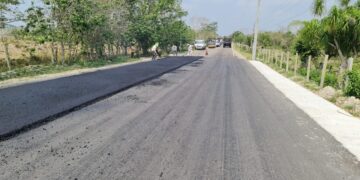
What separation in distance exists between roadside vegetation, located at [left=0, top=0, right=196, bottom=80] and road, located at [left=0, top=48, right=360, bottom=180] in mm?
8250

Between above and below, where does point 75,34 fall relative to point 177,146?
above

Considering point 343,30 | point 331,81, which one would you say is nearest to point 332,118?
point 331,81

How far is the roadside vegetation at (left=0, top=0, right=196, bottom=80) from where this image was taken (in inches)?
608

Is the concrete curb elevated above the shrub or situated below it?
below

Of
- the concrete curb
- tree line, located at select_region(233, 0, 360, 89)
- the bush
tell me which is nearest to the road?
the concrete curb

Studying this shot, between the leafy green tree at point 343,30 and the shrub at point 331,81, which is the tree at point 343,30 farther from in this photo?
the shrub at point 331,81

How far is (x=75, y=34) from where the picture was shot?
18.4 m

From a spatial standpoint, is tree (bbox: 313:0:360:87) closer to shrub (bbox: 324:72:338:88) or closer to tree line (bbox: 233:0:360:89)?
tree line (bbox: 233:0:360:89)

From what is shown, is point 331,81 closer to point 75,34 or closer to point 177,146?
point 177,146

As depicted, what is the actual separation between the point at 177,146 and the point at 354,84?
7343 mm

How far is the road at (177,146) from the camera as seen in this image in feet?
12.9

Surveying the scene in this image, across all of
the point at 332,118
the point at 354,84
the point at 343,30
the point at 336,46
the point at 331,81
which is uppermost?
the point at 343,30

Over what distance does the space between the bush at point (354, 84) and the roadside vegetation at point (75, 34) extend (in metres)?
13.0

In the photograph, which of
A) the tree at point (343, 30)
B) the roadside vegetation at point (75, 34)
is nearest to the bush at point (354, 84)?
the tree at point (343, 30)
